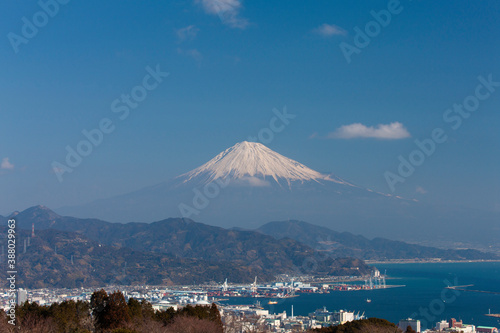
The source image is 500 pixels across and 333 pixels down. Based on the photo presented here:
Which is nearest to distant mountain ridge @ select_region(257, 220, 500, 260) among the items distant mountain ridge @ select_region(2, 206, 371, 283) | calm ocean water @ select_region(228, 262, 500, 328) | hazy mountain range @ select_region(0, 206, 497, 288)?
hazy mountain range @ select_region(0, 206, 497, 288)

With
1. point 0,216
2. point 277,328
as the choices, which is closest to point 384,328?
point 277,328

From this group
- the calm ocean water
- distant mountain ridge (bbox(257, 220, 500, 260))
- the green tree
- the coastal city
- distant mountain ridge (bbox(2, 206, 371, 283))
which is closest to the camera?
the green tree

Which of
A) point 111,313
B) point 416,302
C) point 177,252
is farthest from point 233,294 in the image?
point 111,313

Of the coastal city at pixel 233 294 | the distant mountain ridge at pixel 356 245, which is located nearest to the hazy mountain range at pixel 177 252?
the distant mountain ridge at pixel 356 245

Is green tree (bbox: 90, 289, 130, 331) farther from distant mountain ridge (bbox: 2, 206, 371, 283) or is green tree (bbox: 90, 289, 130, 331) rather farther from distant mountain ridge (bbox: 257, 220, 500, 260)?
distant mountain ridge (bbox: 257, 220, 500, 260)

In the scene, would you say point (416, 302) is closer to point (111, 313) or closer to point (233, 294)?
point (233, 294)

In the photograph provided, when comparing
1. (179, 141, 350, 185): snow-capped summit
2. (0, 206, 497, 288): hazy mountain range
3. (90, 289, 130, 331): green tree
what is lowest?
(90, 289, 130, 331): green tree
